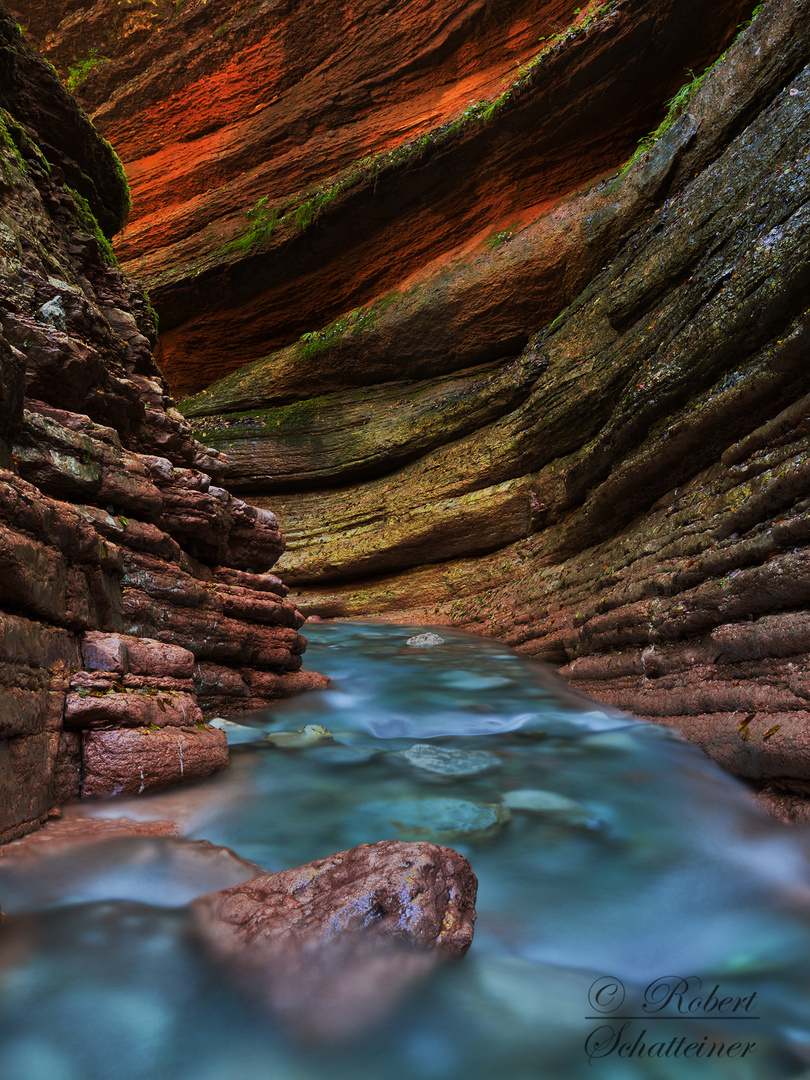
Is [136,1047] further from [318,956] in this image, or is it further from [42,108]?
[42,108]

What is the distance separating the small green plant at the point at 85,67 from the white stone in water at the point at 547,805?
101ft

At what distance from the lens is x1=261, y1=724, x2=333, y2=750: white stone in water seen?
5484mm

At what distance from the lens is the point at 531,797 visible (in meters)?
4.38

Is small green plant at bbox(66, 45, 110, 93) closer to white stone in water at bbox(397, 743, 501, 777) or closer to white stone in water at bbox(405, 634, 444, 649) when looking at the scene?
white stone in water at bbox(405, 634, 444, 649)

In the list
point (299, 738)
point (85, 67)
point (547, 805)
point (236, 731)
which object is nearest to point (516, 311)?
point (299, 738)

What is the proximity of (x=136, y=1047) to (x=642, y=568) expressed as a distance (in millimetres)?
6183

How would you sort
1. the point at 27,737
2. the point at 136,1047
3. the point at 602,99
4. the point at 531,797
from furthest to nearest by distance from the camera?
the point at 602,99 → the point at 531,797 → the point at 27,737 → the point at 136,1047

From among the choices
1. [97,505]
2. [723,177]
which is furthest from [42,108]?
[723,177]

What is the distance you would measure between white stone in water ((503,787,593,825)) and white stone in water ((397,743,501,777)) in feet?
1.71

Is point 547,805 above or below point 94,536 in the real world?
below

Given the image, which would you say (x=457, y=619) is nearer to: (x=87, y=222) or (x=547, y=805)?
(x=547, y=805)

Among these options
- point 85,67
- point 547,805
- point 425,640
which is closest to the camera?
point 547,805

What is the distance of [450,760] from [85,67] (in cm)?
3095

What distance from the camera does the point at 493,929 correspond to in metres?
2.91
